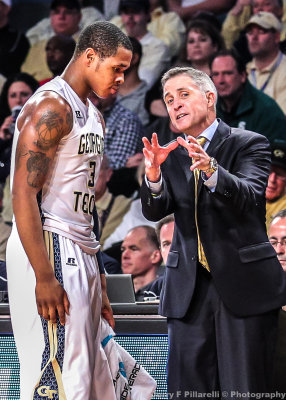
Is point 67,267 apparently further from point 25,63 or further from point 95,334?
point 25,63

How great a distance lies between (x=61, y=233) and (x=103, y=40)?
764mm

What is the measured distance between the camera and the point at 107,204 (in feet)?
21.9

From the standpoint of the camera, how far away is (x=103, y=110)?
22.9ft

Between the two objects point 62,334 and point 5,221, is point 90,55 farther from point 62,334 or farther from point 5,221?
point 5,221

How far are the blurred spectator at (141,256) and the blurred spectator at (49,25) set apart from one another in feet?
9.30

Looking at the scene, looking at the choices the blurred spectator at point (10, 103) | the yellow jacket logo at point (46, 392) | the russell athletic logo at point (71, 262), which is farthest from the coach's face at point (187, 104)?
the blurred spectator at point (10, 103)

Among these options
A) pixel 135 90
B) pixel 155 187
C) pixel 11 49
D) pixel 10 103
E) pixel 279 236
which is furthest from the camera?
pixel 11 49

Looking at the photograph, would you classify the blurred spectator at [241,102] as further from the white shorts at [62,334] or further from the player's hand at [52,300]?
the player's hand at [52,300]

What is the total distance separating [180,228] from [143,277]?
9.90 feet

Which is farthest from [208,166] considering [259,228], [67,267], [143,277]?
[143,277]

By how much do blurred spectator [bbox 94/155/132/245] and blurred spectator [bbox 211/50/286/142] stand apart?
4.13 feet

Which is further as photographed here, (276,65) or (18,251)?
(276,65)

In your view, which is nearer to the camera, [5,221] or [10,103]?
[5,221]

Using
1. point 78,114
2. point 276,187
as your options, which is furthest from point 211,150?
point 276,187
